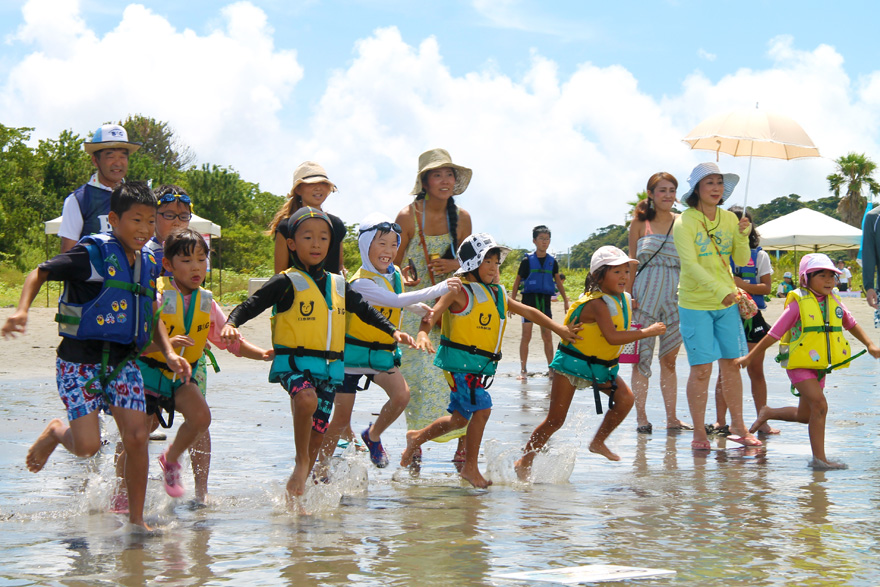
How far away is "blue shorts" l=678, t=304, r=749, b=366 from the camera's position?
7.68 metres

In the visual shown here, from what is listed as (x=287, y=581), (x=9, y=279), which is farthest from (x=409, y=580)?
(x=9, y=279)

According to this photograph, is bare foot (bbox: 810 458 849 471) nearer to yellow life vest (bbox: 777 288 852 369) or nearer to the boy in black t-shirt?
yellow life vest (bbox: 777 288 852 369)

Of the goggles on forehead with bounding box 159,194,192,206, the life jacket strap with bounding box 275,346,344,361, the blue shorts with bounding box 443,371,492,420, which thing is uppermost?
the goggles on forehead with bounding box 159,194,192,206

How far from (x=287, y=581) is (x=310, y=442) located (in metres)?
1.73

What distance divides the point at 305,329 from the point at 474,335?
1285mm

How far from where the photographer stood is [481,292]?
6.33 metres

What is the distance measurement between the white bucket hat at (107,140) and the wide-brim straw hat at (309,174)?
43.3 inches

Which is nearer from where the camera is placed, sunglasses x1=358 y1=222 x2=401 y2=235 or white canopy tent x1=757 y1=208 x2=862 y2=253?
sunglasses x1=358 y1=222 x2=401 y2=235

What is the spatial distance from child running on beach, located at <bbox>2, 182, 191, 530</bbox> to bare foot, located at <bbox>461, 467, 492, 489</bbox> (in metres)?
1.99

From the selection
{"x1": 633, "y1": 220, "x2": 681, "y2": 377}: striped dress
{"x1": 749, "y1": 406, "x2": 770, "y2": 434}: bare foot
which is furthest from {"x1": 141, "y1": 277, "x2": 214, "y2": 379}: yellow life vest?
{"x1": 749, "y1": 406, "x2": 770, "y2": 434}: bare foot

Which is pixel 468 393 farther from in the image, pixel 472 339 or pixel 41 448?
pixel 41 448

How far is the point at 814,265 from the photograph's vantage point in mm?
7074

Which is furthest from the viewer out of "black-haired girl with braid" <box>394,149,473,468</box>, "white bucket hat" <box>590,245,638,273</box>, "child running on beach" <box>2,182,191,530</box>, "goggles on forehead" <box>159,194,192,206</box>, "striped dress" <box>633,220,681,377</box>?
"striped dress" <box>633,220,681,377</box>

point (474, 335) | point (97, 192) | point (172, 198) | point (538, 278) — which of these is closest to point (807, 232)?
point (538, 278)
